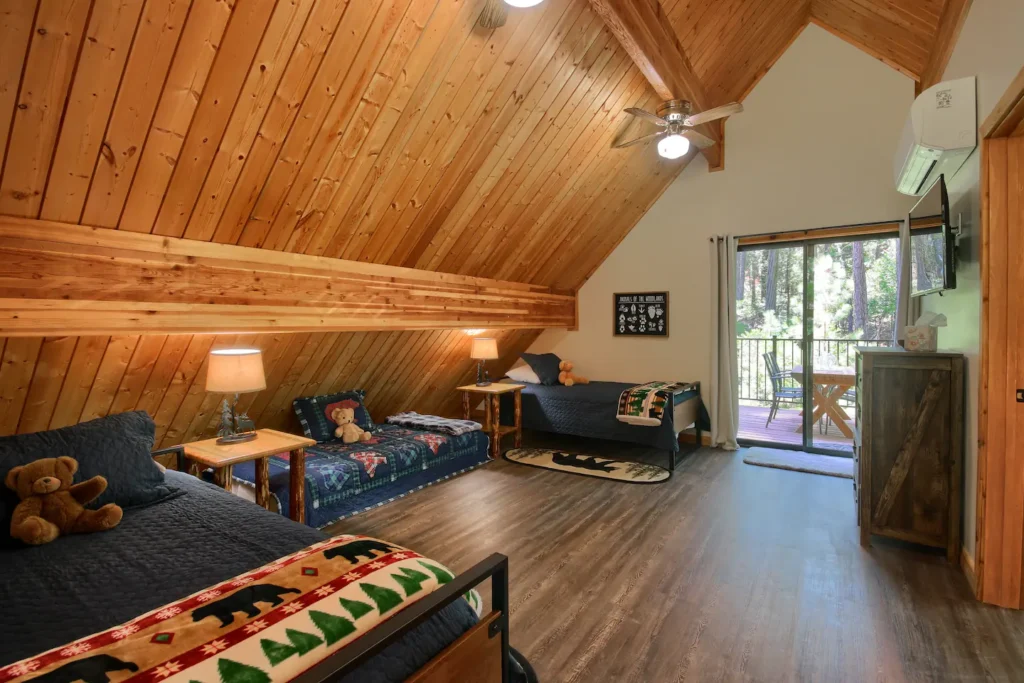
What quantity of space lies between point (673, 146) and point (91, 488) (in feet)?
11.6

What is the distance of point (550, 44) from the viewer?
107 inches

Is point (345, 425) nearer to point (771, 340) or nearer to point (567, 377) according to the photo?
point (567, 377)

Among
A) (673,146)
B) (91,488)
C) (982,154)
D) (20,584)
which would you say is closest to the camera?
(20,584)

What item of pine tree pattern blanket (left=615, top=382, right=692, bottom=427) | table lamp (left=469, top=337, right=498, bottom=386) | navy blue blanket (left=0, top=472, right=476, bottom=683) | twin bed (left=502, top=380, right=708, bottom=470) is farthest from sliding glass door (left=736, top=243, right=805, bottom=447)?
navy blue blanket (left=0, top=472, right=476, bottom=683)

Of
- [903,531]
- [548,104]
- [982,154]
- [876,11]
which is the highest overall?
[876,11]

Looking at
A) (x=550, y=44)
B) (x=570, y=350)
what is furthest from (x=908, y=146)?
(x=570, y=350)

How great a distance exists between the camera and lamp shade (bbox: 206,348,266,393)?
268 centimetres

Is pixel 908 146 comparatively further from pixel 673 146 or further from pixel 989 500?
pixel 989 500

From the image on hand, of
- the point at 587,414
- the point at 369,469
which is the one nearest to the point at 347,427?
the point at 369,469

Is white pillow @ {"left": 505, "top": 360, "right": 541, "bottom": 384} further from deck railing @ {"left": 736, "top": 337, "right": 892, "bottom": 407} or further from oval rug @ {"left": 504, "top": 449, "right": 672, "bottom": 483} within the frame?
deck railing @ {"left": 736, "top": 337, "right": 892, "bottom": 407}

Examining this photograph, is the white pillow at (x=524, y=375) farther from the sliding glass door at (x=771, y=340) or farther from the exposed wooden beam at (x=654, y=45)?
the exposed wooden beam at (x=654, y=45)

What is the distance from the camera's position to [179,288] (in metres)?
2.37

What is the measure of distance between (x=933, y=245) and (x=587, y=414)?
2.79m

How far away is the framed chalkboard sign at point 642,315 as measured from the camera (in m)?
5.22
